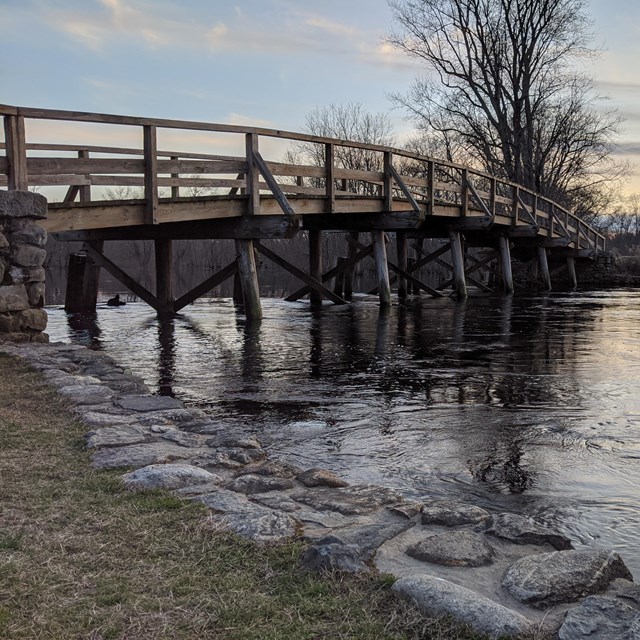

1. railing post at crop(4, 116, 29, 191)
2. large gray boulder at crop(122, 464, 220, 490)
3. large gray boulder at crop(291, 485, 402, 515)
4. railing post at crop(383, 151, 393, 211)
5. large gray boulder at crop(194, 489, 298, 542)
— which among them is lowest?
large gray boulder at crop(291, 485, 402, 515)

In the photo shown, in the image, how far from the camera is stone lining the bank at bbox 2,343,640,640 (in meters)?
2.48

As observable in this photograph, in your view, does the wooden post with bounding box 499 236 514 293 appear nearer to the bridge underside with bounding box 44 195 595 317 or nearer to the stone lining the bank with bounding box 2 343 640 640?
the bridge underside with bounding box 44 195 595 317

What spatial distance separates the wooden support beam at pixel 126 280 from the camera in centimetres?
1502

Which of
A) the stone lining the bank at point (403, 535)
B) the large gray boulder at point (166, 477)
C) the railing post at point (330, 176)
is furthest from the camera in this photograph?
the railing post at point (330, 176)

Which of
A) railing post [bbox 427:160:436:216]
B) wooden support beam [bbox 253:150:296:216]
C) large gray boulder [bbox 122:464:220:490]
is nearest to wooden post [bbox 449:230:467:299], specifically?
railing post [bbox 427:160:436:216]

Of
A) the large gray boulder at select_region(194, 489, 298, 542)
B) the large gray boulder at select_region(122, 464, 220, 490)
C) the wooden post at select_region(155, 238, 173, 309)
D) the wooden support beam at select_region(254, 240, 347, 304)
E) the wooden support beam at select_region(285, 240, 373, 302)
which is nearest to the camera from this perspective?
the large gray boulder at select_region(194, 489, 298, 542)

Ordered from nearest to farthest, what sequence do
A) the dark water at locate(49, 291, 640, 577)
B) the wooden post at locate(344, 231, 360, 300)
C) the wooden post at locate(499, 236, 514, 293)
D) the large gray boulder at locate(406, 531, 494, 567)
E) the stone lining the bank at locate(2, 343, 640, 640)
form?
the stone lining the bank at locate(2, 343, 640, 640)
the large gray boulder at locate(406, 531, 494, 567)
the dark water at locate(49, 291, 640, 577)
the wooden post at locate(344, 231, 360, 300)
the wooden post at locate(499, 236, 514, 293)

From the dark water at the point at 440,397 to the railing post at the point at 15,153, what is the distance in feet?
8.14

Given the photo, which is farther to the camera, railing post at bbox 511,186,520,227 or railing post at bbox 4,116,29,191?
railing post at bbox 511,186,520,227

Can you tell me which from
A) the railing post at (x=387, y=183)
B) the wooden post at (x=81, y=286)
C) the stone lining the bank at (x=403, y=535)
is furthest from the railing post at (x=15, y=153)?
the railing post at (x=387, y=183)

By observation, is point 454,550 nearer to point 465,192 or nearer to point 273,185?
point 273,185

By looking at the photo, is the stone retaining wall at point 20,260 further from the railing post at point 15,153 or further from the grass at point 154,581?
the grass at point 154,581

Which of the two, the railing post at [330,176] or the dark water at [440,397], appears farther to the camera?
the railing post at [330,176]

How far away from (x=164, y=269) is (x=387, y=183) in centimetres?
498
